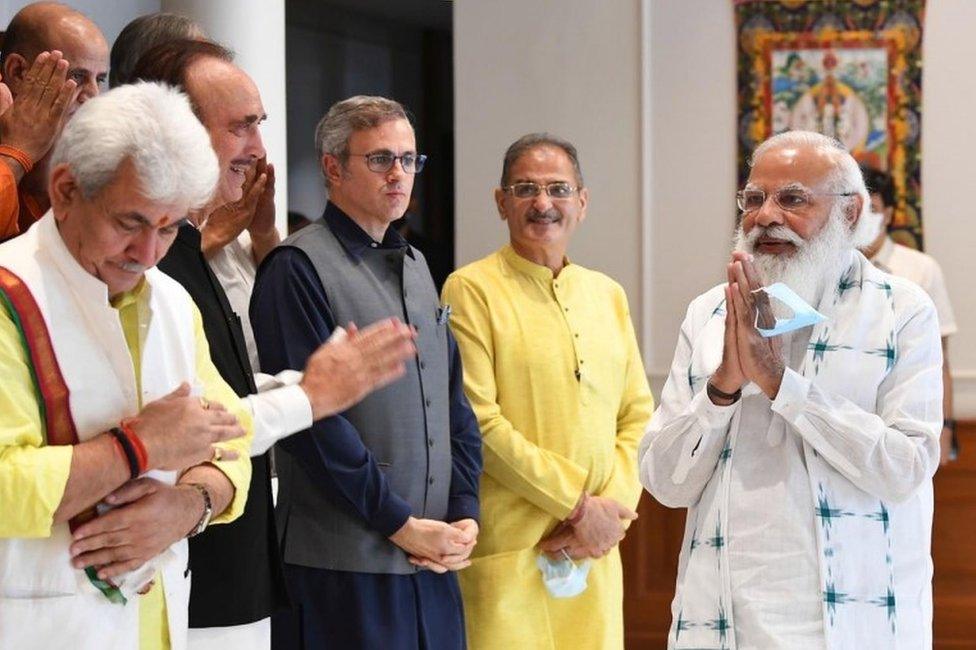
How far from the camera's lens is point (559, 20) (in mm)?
5781

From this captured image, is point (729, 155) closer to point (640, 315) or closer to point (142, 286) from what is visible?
point (640, 315)

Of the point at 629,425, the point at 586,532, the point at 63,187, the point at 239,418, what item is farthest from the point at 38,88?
the point at 629,425

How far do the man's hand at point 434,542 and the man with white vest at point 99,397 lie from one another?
1118mm

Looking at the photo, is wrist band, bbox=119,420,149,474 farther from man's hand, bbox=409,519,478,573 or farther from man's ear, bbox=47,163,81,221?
man's hand, bbox=409,519,478,573

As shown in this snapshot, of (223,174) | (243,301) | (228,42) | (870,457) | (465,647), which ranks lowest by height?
(465,647)

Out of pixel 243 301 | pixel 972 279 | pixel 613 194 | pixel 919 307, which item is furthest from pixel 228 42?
pixel 972 279

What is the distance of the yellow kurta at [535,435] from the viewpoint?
12.3ft

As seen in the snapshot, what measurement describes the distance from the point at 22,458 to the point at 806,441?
4.74 ft

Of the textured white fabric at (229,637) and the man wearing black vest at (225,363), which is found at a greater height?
the man wearing black vest at (225,363)

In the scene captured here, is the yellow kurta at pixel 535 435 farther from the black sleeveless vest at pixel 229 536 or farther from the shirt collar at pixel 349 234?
the black sleeveless vest at pixel 229 536

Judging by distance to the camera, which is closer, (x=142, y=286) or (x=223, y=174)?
(x=142, y=286)

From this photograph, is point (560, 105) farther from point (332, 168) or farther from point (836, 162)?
point (836, 162)

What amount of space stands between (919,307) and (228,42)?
2.50 m

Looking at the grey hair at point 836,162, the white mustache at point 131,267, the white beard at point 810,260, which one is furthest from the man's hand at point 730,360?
the white mustache at point 131,267
